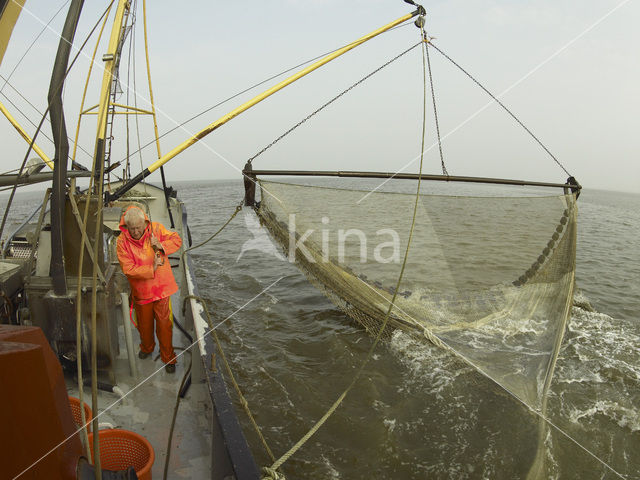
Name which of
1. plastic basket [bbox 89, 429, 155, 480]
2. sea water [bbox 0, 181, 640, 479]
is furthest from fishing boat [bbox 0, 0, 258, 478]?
sea water [bbox 0, 181, 640, 479]

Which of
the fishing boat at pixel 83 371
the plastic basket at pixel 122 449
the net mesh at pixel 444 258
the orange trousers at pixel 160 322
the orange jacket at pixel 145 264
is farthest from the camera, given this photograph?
the net mesh at pixel 444 258

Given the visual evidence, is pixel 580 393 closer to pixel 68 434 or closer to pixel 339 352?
pixel 339 352

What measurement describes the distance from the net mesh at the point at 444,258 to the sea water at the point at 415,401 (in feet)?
2.27

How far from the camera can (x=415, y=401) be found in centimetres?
423

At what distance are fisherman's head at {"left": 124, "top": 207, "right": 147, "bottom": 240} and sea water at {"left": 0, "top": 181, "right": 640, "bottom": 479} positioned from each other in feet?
7.35

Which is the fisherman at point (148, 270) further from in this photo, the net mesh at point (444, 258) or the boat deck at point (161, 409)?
the net mesh at point (444, 258)

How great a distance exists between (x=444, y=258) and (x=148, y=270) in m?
4.02

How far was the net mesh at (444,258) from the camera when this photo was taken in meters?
4.31

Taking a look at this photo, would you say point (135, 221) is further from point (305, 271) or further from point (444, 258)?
point (444, 258)

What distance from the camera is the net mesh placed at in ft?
14.1

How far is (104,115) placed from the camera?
2391 millimetres

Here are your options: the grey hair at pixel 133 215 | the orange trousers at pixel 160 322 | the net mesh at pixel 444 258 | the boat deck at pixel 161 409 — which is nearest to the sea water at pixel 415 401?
the net mesh at pixel 444 258

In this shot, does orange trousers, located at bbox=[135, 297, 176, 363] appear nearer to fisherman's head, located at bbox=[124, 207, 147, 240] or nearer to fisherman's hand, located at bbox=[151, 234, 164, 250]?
fisherman's hand, located at bbox=[151, 234, 164, 250]

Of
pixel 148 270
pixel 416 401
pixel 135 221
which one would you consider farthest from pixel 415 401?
pixel 135 221
